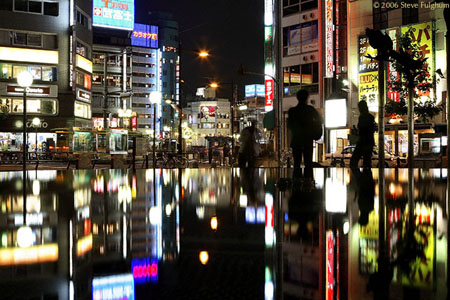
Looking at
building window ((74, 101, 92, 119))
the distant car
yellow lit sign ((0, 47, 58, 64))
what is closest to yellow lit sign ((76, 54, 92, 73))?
yellow lit sign ((0, 47, 58, 64))

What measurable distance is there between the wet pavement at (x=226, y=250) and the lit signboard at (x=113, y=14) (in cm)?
8407

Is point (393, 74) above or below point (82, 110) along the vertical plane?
above

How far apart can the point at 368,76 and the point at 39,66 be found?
36.6m

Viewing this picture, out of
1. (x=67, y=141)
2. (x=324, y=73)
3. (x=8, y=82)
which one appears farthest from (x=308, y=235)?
(x=8, y=82)

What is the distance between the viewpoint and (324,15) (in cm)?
3841

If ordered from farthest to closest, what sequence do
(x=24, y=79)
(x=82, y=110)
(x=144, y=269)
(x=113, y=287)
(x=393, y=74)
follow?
(x=82, y=110), (x=393, y=74), (x=24, y=79), (x=144, y=269), (x=113, y=287)

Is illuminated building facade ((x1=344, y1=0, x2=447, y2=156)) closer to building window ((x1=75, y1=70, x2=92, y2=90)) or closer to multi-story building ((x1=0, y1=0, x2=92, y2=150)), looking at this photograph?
multi-story building ((x1=0, y1=0, x2=92, y2=150))

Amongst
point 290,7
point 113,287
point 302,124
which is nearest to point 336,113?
point 290,7

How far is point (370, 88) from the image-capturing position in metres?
37.2

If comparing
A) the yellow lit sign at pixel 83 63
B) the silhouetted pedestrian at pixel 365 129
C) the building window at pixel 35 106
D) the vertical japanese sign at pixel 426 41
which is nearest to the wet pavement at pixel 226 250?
the silhouetted pedestrian at pixel 365 129

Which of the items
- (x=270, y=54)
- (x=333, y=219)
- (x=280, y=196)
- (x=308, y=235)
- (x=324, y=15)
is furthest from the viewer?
(x=270, y=54)

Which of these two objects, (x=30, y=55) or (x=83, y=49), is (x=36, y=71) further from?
(x=83, y=49)

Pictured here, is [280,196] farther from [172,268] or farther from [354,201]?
[172,268]

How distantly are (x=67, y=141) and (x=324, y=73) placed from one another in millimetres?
27474
